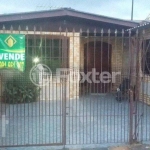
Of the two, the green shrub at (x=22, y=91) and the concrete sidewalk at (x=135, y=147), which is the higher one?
the green shrub at (x=22, y=91)

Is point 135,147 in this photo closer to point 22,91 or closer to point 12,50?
point 12,50

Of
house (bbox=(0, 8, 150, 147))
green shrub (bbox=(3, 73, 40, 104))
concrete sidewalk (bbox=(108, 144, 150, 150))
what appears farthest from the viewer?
green shrub (bbox=(3, 73, 40, 104))

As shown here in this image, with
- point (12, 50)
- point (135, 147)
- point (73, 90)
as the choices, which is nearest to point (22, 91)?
point (73, 90)

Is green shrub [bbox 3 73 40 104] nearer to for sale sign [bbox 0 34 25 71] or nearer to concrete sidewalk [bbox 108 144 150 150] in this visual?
for sale sign [bbox 0 34 25 71]

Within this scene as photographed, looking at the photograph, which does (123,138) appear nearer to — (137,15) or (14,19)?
(14,19)

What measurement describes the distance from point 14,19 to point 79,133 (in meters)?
5.94

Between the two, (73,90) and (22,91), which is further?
(22,91)

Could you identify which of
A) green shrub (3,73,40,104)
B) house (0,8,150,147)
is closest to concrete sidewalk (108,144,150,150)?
house (0,8,150,147)

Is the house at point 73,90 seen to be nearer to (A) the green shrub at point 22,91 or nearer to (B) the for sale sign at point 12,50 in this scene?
(B) the for sale sign at point 12,50

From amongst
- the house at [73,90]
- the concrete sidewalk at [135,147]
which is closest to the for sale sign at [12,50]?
the house at [73,90]

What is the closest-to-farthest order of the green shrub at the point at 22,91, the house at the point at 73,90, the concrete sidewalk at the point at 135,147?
the concrete sidewalk at the point at 135,147, the house at the point at 73,90, the green shrub at the point at 22,91

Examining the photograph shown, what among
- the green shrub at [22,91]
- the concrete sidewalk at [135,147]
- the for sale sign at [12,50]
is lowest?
the concrete sidewalk at [135,147]

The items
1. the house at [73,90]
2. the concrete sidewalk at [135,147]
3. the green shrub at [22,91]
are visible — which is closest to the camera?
the concrete sidewalk at [135,147]

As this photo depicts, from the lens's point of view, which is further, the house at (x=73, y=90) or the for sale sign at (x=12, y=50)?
the house at (x=73, y=90)
